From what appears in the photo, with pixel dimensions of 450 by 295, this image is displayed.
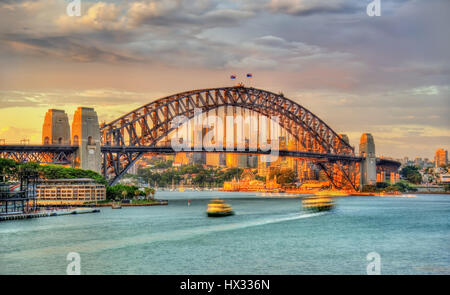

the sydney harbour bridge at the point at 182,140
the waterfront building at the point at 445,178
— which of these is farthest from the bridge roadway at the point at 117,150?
the waterfront building at the point at 445,178

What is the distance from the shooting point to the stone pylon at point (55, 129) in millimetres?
71062

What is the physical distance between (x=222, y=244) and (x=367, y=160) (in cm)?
7815

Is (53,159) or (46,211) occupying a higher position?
(53,159)

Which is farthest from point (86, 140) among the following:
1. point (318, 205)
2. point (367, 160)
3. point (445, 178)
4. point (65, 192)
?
point (445, 178)

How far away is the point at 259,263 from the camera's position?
30844 mm

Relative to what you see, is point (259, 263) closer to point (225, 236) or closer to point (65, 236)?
point (225, 236)

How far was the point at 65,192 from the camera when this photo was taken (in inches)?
2616

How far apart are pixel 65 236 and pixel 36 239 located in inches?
82.1

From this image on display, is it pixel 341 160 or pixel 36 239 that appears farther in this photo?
pixel 341 160

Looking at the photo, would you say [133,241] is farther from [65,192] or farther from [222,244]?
[65,192]

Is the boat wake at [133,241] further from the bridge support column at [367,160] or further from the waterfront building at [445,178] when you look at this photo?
the waterfront building at [445,178]

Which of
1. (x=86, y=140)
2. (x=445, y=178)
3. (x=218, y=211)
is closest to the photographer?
(x=218, y=211)

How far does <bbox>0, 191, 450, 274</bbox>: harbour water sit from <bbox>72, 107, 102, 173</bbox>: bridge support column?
614 inches

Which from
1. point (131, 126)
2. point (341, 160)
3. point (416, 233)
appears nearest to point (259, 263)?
point (416, 233)
